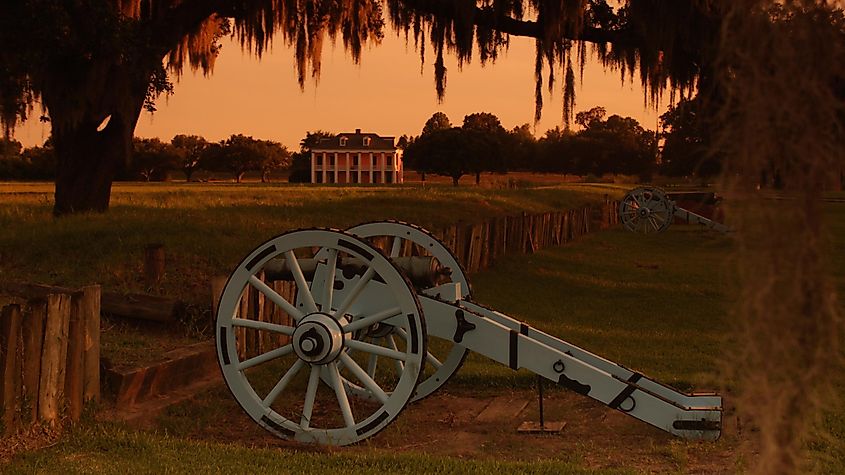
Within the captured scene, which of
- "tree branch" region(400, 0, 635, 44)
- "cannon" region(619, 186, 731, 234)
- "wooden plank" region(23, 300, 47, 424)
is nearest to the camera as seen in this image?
"wooden plank" region(23, 300, 47, 424)

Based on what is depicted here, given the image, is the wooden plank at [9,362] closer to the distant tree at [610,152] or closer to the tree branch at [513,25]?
the tree branch at [513,25]

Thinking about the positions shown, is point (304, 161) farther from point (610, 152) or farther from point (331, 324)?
point (331, 324)

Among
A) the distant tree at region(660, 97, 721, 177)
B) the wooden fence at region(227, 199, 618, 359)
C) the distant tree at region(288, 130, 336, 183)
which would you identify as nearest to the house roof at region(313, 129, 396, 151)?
the distant tree at region(288, 130, 336, 183)

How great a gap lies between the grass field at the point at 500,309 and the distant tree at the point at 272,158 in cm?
7880

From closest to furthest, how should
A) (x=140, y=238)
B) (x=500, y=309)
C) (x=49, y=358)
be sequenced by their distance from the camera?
(x=49, y=358)
(x=140, y=238)
(x=500, y=309)

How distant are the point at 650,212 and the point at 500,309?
65.0 feet

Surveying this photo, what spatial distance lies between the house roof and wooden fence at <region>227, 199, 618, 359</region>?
78231 millimetres

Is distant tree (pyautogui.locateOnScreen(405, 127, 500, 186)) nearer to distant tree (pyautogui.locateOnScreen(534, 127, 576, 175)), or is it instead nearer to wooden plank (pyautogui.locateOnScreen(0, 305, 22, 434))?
distant tree (pyautogui.locateOnScreen(534, 127, 576, 175))

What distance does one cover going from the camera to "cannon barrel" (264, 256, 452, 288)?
6312mm

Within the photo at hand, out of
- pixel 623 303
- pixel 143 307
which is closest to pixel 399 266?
pixel 143 307

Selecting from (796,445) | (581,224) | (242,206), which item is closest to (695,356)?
(796,445)

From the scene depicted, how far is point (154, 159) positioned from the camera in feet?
288

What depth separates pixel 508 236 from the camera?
19.2m

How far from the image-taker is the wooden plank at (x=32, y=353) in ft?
17.9
